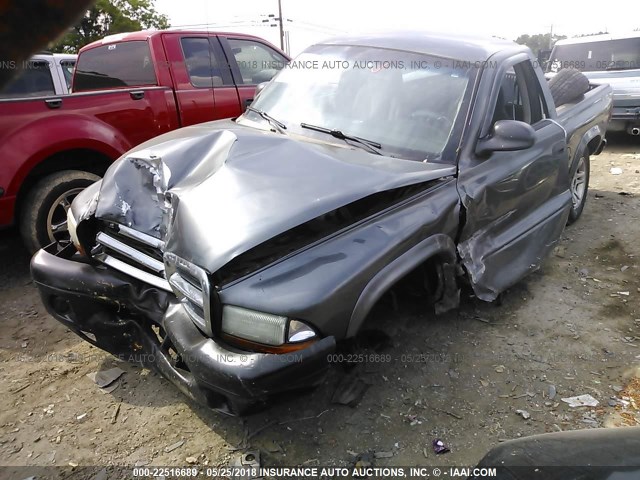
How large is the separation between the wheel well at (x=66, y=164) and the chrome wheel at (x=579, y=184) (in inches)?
185

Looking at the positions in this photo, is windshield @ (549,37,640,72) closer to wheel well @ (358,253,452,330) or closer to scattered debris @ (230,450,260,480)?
wheel well @ (358,253,452,330)

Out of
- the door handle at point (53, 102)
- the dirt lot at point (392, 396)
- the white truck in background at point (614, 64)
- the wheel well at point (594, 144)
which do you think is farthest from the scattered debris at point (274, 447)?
the white truck in background at point (614, 64)

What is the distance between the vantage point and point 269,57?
19.7 feet

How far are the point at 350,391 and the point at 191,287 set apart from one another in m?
1.11

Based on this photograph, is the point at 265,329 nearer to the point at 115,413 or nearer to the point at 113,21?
the point at 115,413

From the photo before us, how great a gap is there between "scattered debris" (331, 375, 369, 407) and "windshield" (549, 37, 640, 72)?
9135mm

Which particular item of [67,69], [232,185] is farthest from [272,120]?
[67,69]

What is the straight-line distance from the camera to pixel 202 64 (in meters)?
5.25

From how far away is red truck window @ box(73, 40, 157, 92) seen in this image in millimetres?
5055

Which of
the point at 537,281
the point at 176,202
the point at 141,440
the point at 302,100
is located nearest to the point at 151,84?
the point at 302,100

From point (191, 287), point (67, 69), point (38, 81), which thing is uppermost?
point (67, 69)

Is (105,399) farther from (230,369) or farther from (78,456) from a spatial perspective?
(230,369)

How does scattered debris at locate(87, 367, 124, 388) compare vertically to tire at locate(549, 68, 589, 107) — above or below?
below

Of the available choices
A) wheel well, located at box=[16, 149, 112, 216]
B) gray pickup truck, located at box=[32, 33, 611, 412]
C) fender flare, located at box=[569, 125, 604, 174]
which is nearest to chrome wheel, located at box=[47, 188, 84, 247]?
wheel well, located at box=[16, 149, 112, 216]
